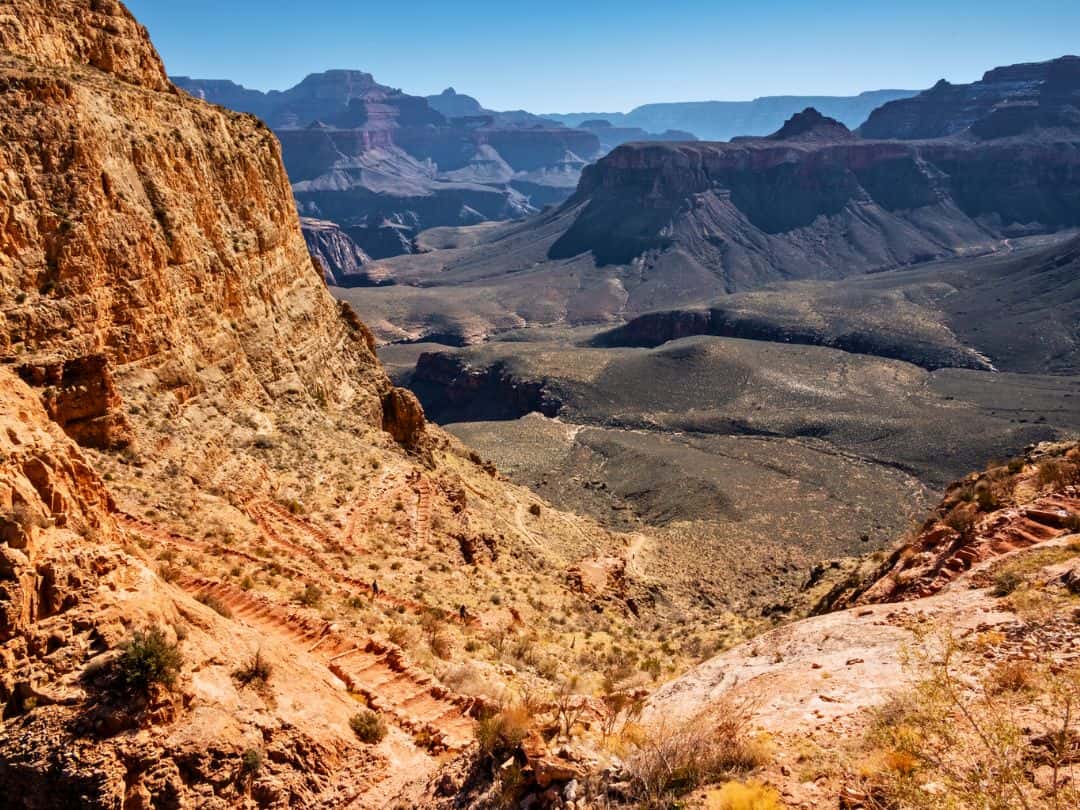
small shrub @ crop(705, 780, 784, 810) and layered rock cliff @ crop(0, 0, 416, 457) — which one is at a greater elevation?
layered rock cliff @ crop(0, 0, 416, 457)

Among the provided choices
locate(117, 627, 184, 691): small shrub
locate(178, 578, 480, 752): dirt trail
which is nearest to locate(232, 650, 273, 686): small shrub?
locate(117, 627, 184, 691): small shrub

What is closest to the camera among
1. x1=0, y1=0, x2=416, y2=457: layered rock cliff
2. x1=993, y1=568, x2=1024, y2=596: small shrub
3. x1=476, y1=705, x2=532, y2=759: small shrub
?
x1=476, y1=705, x2=532, y2=759: small shrub

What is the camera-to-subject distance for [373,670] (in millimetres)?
12375

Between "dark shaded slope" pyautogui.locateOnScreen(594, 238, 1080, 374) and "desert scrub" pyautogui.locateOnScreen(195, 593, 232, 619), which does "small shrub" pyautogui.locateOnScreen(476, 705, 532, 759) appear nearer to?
"desert scrub" pyautogui.locateOnScreen(195, 593, 232, 619)

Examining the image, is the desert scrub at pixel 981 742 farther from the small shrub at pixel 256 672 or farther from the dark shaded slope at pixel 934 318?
the dark shaded slope at pixel 934 318

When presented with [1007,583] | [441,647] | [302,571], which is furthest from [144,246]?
[1007,583]

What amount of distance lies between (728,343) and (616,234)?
3790 inches

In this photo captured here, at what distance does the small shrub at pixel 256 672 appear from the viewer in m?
9.81

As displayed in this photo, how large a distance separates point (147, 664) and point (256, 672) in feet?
5.43

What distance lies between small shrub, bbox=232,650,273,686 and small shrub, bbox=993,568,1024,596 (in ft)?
40.4

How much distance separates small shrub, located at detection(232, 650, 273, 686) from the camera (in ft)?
32.2

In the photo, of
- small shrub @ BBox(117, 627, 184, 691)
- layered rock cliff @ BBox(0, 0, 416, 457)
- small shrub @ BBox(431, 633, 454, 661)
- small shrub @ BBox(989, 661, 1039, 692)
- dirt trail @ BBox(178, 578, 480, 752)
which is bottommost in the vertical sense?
small shrub @ BBox(431, 633, 454, 661)

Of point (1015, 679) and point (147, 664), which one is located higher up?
point (147, 664)

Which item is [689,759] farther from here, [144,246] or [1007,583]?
[144,246]
